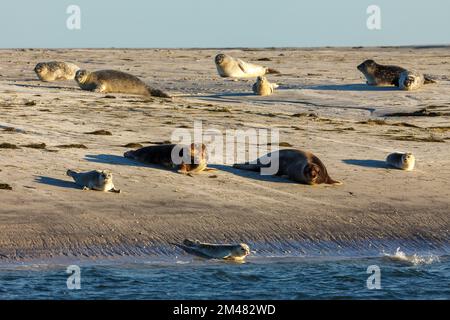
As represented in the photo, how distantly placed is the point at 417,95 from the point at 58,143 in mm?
9078

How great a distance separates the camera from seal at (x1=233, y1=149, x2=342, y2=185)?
13102 millimetres

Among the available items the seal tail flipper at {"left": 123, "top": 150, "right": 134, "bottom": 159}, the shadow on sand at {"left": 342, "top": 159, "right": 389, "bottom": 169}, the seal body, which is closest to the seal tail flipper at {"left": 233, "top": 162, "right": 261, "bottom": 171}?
the seal tail flipper at {"left": 123, "top": 150, "right": 134, "bottom": 159}

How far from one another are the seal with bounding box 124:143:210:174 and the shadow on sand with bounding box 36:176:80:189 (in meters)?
1.35

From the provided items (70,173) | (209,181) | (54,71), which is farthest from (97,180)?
(54,71)

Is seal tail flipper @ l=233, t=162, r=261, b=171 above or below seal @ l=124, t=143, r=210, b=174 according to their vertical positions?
below

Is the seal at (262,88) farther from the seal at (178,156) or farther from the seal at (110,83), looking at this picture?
the seal at (178,156)

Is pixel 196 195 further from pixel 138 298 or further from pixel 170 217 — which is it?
pixel 138 298

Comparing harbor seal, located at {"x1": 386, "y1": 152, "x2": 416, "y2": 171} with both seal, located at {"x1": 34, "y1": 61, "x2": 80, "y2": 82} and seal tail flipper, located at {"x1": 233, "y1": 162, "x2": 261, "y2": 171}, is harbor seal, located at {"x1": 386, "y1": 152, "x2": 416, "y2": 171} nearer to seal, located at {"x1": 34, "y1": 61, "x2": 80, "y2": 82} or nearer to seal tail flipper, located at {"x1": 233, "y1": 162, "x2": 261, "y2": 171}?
seal tail flipper, located at {"x1": 233, "y1": 162, "x2": 261, "y2": 171}

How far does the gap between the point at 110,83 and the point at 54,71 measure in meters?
2.49

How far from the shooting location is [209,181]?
1312 centimetres

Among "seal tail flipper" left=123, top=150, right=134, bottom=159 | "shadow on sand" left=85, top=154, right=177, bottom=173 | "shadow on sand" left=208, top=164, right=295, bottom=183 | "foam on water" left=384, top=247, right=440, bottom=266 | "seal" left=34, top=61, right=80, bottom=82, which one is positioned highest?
"seal" left=34, top=61, right=80, bottom=82

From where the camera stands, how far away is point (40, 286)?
394 inches

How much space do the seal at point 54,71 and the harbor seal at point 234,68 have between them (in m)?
3.23

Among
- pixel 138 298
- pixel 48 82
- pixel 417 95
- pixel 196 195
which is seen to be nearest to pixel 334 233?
pixel 196 195
